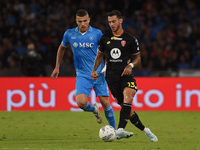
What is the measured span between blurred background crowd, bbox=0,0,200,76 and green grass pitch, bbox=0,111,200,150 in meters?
3.11

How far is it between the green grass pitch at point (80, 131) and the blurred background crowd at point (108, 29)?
3113 mm

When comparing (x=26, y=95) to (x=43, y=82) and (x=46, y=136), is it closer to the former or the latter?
(x=43, y=82)

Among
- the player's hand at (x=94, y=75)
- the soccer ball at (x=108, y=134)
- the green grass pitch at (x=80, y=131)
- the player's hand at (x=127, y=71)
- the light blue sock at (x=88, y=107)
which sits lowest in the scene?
the green grass pitch at (x=80, y=131)

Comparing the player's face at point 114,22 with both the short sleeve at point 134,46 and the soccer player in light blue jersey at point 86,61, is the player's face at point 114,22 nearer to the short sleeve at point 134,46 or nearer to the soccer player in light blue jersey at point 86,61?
the short sleeve at point 134,46

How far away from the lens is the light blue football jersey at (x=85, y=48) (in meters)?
7.52

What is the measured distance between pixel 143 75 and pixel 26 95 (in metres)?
3.54

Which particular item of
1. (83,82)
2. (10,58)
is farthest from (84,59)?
(10,58)

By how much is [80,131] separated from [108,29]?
7696mm

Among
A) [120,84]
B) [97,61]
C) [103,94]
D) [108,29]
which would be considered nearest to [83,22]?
[97,61]

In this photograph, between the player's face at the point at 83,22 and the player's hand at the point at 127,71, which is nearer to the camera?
the player's hand at the point at 127,71

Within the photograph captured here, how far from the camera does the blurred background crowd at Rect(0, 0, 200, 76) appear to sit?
14688 mm

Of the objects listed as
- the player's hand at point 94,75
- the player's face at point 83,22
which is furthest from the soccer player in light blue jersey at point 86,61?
the player's hand at point 94,75

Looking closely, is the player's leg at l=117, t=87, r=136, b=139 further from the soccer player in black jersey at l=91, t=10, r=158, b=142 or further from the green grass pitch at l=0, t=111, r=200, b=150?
the green grass pitch at l=0, t=111, r=200, b=150

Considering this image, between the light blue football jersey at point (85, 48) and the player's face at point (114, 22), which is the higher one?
the player's face at point (114, 22)
